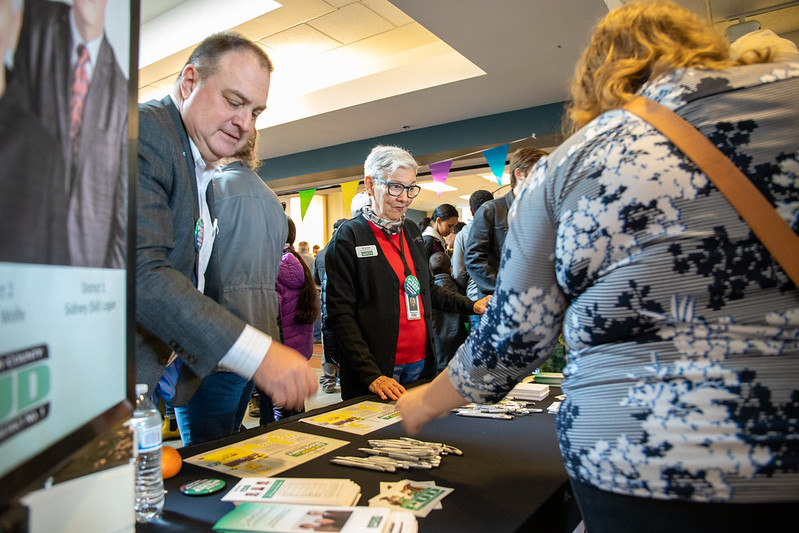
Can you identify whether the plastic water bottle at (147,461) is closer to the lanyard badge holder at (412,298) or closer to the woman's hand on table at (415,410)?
the woman's hand on table at (415,410)

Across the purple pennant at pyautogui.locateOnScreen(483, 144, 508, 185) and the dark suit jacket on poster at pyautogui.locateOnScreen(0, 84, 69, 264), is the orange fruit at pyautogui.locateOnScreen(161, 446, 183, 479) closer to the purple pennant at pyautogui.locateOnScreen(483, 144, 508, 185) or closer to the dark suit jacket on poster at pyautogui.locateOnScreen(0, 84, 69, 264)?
the dark suit jacket on poster at pyautogui.locateOnScreen(0, 84, 69, 264)

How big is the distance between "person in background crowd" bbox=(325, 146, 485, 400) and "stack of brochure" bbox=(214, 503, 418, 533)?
1001 millimetres

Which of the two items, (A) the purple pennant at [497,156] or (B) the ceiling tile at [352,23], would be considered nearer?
(B) the ceiling tile at [352,23]

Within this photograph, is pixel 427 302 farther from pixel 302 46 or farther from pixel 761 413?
pixel 302 46

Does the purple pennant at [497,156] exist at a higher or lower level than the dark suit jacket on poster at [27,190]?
higher

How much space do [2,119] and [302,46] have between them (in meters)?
5.80

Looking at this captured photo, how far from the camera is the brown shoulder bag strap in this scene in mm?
667

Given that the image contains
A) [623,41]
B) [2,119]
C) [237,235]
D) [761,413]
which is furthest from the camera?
[237,235]

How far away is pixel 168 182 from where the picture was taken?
Answer: 1133 millimetres

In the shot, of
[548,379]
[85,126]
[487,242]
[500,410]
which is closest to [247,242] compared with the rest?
[500,410]

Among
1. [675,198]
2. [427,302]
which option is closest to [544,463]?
[675,198]

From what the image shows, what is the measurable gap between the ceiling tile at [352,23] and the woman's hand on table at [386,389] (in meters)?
3.97

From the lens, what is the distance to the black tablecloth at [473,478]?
2.80ft

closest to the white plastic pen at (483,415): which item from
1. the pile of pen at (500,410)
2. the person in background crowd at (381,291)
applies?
the pile of pen at (500,410)
